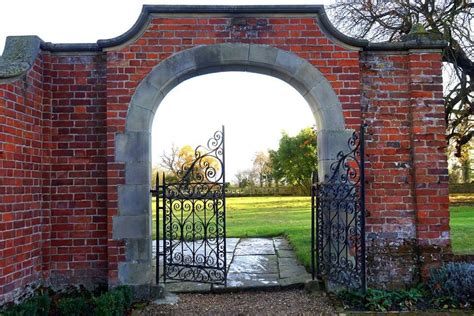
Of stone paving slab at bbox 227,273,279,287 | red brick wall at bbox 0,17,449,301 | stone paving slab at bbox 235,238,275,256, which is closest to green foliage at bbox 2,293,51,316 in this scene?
red brick wall at bbox 0,17,449,301

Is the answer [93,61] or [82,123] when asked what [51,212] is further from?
[93,61]

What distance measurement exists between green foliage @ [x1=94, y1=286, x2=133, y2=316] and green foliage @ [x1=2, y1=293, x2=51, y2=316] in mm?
516

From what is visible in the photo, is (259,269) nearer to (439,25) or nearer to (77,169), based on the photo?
(77,169)

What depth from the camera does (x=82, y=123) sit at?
5238 millimetres

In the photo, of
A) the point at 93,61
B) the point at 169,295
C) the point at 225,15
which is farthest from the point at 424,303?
the point at 93,61

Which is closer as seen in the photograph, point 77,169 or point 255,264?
point 77,169

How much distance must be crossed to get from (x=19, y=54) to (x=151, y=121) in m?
1.71

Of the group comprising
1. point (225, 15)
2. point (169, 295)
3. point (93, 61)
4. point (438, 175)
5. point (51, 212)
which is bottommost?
point (169, 295)

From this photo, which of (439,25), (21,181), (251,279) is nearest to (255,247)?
(251,279)

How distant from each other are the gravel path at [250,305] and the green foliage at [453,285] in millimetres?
1257

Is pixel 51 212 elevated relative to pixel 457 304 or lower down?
elevated

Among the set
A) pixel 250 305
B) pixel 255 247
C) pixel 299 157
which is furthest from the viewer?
pixel 299 157

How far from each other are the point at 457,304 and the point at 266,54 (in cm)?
365

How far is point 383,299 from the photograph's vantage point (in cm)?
462
